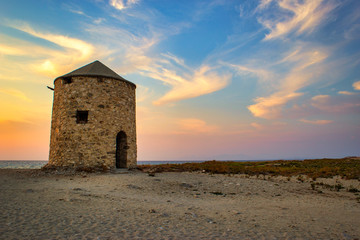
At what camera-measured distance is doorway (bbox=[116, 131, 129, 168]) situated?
15.9 meters

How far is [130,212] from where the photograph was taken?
19.7 ft

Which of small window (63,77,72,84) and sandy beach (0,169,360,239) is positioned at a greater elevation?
small window (63,77,72,84)

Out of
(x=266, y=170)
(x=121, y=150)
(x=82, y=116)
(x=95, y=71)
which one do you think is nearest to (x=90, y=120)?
(x=82, y=116)

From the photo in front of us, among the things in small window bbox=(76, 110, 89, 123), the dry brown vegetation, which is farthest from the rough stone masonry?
the dry brown vegetation

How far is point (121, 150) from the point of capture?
52.9 feet

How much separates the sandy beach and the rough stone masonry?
510 cm

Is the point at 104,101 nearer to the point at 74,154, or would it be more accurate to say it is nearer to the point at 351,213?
the point at 74,154

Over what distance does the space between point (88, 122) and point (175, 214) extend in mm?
10221

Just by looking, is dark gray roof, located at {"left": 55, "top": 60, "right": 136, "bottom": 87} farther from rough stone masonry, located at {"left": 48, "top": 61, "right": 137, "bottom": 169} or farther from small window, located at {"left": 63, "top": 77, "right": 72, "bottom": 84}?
small window, located at {"left": 63, "top": 77, "right": 72, "bottom": 84}

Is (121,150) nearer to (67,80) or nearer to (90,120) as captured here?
(90,120)

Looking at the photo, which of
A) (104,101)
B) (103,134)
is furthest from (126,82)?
(103,134)

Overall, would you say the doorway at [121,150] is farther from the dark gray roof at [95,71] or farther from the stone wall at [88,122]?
the dark gray roof at [95,71]

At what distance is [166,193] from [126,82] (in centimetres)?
925

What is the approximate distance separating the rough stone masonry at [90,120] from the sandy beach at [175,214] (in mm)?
5100
